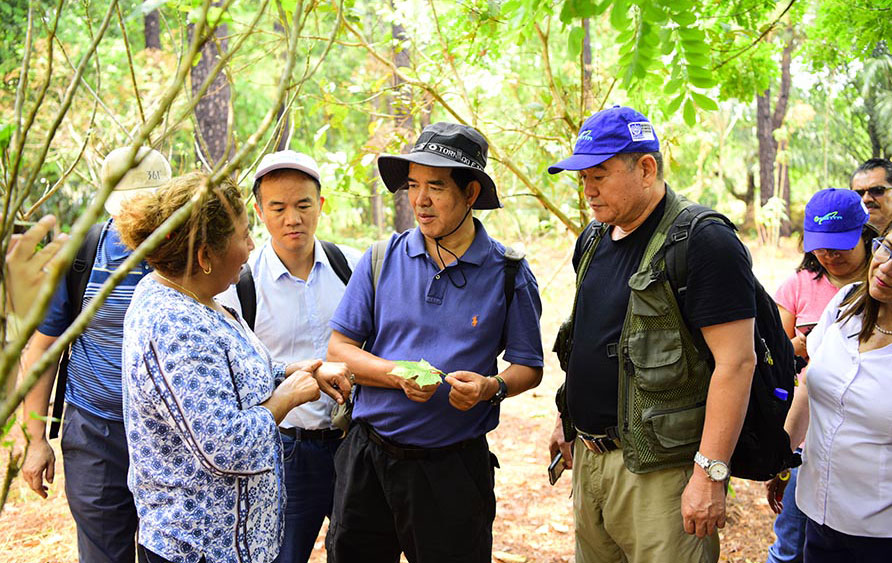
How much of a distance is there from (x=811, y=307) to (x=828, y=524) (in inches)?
57.0

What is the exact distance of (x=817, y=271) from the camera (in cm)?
389

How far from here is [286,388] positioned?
2539 mm

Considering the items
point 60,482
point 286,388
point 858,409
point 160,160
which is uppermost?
point 160,160

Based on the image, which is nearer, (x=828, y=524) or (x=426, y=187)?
(x=828, y=524)

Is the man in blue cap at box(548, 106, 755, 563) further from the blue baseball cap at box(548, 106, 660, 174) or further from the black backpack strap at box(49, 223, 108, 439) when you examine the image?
the black backpack strap at box(49, 223, 108, 439)

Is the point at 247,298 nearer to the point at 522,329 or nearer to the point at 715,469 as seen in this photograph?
the point at 522,329

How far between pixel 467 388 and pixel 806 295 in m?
2.16

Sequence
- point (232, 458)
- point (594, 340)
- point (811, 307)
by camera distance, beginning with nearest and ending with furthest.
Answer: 1. point (232, 458)
2. point (594, 340)
3. point (811, 307)

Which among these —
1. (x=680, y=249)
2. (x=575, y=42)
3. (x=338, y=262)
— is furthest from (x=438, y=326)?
(x=575, y=42)

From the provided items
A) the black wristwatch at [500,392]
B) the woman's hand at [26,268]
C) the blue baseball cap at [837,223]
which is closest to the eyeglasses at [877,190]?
the blue baseball cap at [837,223]

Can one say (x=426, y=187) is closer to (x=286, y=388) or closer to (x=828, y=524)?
(x=286, y=388)

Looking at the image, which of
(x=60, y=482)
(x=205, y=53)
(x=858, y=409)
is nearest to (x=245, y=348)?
(x=858, y=409)

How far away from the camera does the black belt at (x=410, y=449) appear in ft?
9.93

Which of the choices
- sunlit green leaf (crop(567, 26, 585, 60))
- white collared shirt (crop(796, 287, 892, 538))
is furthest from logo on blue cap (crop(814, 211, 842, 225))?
sunlit green leaf (crop(567, 26, 585, 60))
